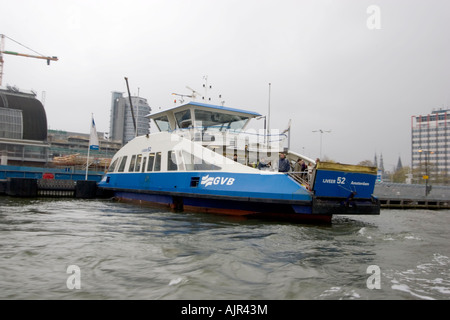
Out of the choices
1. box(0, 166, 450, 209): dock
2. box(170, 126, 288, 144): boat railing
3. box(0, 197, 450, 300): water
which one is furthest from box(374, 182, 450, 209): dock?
box(0, 197, 450, 300): water

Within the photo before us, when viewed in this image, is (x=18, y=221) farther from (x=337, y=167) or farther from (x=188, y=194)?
(x=337, y=167)

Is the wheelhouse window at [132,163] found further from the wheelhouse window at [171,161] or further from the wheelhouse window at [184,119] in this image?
the wheelhouse window at [171,161]

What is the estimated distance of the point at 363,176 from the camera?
923cm

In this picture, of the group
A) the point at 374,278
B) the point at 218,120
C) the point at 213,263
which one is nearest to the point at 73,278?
→ the point at 213,263

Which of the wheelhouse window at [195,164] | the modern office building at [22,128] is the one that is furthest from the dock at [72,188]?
the modern office building at [22,128]

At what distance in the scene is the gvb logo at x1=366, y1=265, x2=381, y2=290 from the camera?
157 inches

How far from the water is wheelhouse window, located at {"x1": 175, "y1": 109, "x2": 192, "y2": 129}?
5.91 m

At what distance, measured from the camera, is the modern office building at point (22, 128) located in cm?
4200

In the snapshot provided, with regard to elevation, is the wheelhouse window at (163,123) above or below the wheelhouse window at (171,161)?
above

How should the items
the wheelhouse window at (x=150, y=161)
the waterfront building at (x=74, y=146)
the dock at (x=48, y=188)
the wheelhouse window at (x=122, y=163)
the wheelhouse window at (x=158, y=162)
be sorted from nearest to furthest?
the wheelhouse window at (x=158, y=162), the wheelhouse window at (x=150, y=161), the wheelhouse window at (x=122, y=163), the dock at (x=48, y=188), the waterfront building at (x=74, y=146)

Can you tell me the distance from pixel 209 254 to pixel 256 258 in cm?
71

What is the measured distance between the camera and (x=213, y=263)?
15.9 ft
